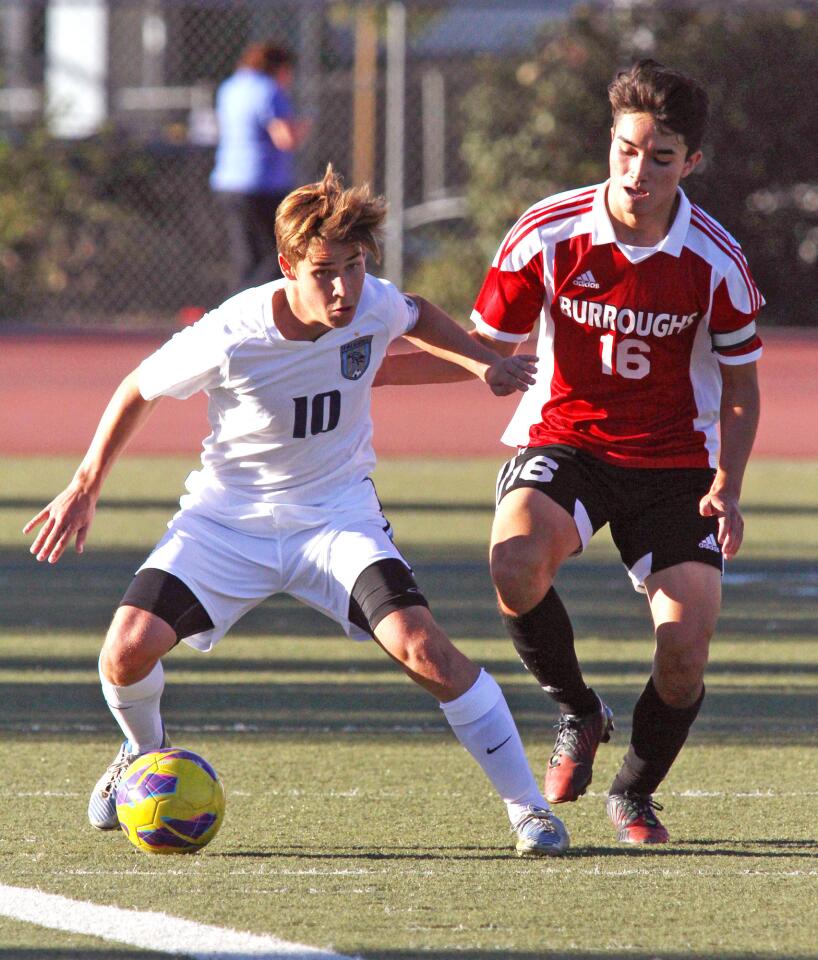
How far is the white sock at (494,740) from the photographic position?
454cm

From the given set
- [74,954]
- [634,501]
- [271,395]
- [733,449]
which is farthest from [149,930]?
[733,449]

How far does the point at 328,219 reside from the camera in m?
4.56

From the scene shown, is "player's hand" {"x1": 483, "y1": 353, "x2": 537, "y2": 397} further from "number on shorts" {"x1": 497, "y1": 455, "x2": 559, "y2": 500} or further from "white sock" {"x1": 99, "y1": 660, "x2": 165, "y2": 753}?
"white sock" {"x1": 99, "y1": 660, "x2": 165, "y2": 753}

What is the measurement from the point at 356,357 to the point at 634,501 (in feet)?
2.67

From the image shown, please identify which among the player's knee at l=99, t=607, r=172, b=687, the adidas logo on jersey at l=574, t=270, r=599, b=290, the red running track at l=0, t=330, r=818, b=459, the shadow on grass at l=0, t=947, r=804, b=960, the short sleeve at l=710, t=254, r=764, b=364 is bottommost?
the red running track at l=0, t=330, r=818, b=459

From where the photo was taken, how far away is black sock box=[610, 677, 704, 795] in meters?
4.80

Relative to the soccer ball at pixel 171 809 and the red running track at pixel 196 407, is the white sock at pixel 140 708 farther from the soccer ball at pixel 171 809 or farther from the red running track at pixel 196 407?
the red running track at pixel 196 407

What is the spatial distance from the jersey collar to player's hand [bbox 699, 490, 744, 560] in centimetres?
66

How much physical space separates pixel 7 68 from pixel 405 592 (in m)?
19.0

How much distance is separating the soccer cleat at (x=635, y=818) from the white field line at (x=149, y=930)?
1224 mm

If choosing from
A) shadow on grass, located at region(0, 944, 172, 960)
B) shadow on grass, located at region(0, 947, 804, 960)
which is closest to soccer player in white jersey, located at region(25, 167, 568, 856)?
shadow on grass, located at region(0, 947, 804, 960)

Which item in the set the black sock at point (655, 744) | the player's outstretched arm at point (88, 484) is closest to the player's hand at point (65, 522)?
the player's outstretched arm at point (88, 484)

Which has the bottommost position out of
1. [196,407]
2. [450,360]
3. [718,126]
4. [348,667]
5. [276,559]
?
[196,407]

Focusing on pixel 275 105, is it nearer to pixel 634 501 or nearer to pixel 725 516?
pixel 634 501
